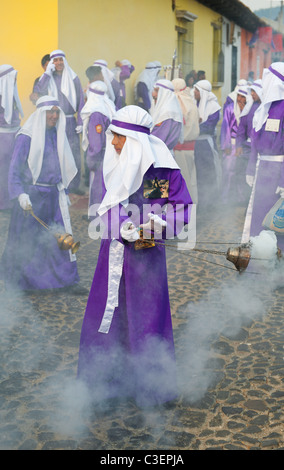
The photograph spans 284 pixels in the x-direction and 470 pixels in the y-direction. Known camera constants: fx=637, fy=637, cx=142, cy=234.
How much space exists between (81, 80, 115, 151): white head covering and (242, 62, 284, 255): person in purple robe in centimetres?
270

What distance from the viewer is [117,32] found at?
41.7 ft

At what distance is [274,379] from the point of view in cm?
421

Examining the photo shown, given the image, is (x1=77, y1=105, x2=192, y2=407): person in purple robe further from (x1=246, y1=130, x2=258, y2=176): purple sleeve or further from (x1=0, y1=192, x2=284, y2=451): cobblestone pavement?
(x1=246, y1=130, x2=258, y2=176): purple sleeve

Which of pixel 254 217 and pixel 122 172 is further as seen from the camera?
pixel 254 217

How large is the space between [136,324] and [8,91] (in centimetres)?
663

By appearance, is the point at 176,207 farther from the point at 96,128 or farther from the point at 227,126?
the point at 227,126

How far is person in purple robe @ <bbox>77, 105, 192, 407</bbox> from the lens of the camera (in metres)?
3.68

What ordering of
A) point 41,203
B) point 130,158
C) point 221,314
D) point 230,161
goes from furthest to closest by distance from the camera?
1. point 230,161
2. point 41,203
3. point 221,314
4. point 130,158

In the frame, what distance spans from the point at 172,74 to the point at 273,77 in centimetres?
670

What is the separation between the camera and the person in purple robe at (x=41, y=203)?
5.91 meters

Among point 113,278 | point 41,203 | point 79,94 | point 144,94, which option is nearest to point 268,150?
point 41,203

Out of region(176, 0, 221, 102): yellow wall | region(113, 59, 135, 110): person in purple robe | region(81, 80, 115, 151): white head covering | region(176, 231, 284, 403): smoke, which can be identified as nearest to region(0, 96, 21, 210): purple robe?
region(81, 80, 115, 151): white head covering

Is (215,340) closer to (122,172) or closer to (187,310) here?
(187,310)

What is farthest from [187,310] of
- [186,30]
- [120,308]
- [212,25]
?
[212,25]
